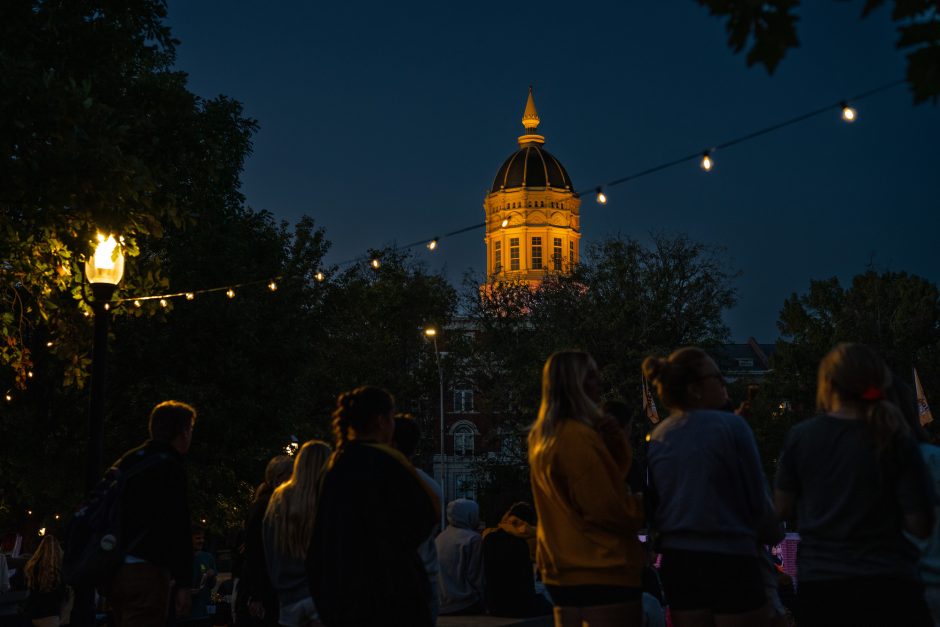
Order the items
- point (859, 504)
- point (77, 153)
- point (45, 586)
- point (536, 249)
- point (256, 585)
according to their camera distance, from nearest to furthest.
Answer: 1. point (859, 504)
2. point (256, 585)
3. point (77, 153)
4. point (45, 586)
5. point (536, 249)

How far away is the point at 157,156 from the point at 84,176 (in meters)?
2.98

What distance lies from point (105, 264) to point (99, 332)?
72 centimetres

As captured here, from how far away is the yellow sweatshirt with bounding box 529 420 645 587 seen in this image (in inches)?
212

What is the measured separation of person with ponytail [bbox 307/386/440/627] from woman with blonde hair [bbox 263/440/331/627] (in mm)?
1890

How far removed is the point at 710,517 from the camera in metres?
5.27

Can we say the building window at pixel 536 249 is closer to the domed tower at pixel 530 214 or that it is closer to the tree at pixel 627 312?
the domed tower at pixel 530 214

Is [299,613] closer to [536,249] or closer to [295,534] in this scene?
[295,534]

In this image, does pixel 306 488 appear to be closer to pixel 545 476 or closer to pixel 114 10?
pixel 545 476

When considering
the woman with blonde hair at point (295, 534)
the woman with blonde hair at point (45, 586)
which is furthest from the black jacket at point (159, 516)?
the woman with blonde hair at point (45, 586)

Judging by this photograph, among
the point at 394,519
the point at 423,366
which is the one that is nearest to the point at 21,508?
the point at 394,519

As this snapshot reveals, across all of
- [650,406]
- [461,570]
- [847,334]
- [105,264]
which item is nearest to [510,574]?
[461,570]

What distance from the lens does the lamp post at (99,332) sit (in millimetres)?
10031

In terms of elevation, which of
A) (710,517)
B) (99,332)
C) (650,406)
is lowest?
(710,517)

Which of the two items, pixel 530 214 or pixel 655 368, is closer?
pixel 655 368
